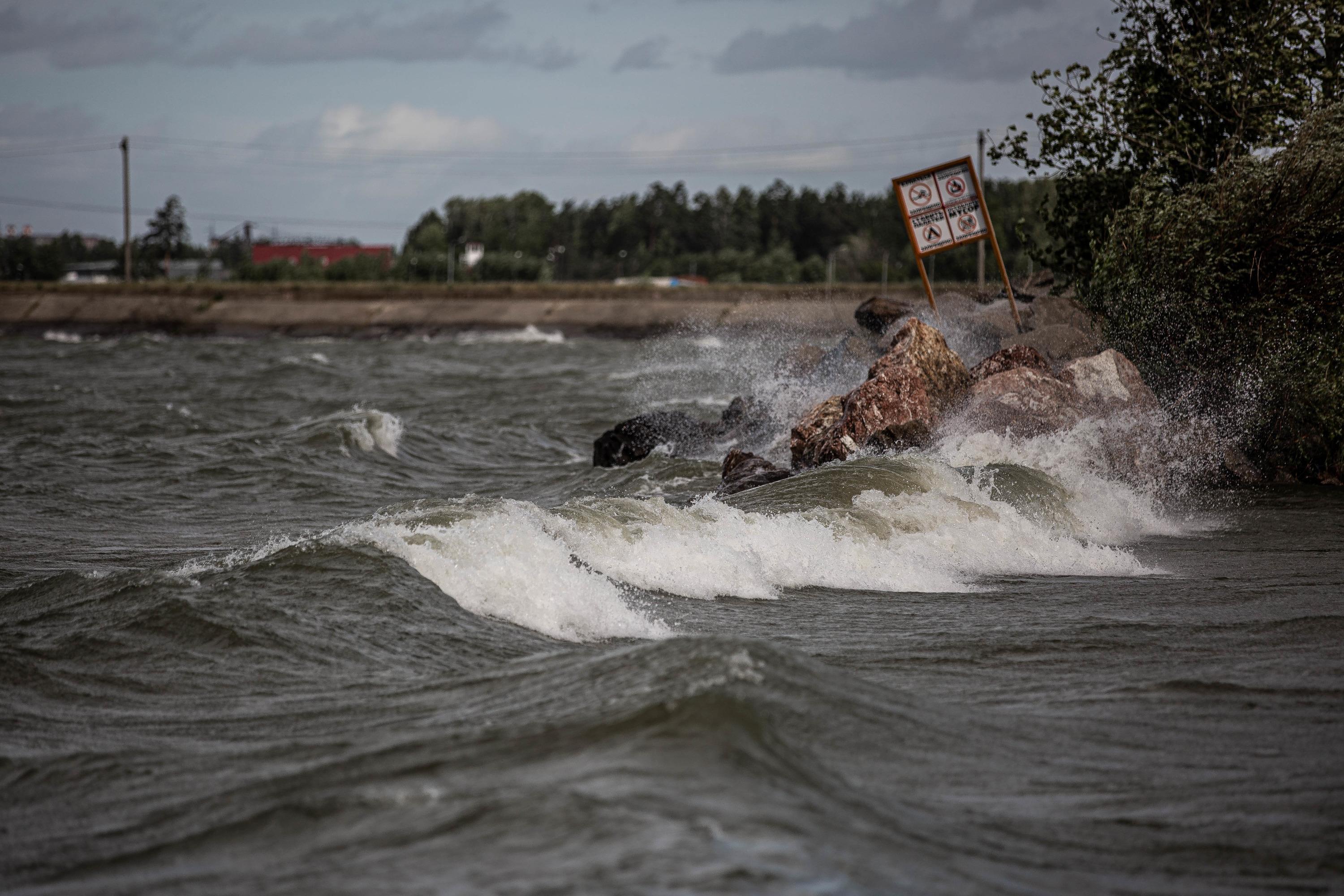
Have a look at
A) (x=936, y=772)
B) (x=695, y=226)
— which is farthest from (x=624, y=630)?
(x=695, y=226)

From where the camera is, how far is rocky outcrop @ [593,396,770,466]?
17453 mm

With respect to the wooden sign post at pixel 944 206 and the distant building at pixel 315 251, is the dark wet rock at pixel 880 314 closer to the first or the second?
the wooden sign post at pixel 944 206

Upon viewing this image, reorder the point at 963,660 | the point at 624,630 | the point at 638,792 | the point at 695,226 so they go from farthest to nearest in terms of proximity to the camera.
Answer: the point at 695,226
the point at 624,630
the point at 963,660
the point at 638,792

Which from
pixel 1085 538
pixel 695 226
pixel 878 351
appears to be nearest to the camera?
pixel 1085 538

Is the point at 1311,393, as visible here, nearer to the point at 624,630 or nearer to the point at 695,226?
the point at 624,630

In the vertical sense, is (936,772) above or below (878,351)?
below

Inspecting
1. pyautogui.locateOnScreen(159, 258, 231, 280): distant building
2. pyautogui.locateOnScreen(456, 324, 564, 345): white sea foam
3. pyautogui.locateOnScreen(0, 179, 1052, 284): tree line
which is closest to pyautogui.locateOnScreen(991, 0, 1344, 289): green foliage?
pyautogui.locateOnScreen(456, 324, 564, 345): white sea foam

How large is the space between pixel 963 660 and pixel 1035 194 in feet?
349

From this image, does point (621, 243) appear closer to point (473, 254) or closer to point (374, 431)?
point (473, 254)

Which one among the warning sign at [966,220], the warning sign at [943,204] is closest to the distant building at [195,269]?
the warning sign at [943,204]

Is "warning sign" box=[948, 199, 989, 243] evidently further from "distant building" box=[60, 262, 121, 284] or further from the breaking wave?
"distant building" box=[60, 262, 121, 284]

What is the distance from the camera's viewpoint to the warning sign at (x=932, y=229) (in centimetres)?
1736

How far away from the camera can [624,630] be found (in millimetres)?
7125

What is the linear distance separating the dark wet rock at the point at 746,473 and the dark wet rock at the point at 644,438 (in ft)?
9.33
